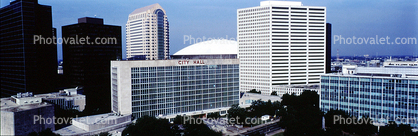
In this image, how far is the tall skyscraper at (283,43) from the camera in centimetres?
16025

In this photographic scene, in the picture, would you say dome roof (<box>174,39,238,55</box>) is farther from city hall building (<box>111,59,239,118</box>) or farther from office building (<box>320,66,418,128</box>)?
office building (<box>320,66,418,128</box>)

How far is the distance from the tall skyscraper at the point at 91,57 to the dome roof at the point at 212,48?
37.6 meters

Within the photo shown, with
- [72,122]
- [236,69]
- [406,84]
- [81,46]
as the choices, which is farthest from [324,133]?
[81,46]

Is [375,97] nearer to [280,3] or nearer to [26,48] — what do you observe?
[280,3]

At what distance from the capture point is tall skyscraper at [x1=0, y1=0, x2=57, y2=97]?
135 metres

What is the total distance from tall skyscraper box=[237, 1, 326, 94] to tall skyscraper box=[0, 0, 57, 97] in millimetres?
101341

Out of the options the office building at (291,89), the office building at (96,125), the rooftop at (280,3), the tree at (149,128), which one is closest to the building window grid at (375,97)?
the office building at (291,89)

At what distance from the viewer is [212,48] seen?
157250 millimetres

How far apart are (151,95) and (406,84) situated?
7825cm

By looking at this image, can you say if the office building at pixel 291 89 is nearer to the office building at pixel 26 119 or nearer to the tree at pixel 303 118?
the tree at pixel 303 118

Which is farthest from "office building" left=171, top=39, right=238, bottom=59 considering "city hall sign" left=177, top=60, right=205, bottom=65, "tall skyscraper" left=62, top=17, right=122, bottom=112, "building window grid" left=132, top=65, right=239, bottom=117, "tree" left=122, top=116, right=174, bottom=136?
"tree" left=122, top=116, right=174, bottom=136

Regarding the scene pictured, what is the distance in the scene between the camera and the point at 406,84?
87375mm

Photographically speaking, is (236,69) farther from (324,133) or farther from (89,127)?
(89,127)

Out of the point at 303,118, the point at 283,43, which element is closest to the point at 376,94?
the point at 303,118
